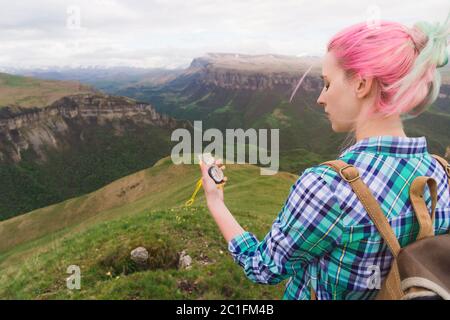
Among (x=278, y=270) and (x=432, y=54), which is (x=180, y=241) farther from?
(x=432, y=54)

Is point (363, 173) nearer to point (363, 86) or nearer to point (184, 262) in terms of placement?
point (363, 86)

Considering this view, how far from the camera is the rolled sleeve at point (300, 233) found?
290 centimetres

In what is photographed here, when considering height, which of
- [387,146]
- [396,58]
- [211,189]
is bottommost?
[211,189]

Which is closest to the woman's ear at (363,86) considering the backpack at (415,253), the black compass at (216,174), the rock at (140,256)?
the backpack at (415,253)

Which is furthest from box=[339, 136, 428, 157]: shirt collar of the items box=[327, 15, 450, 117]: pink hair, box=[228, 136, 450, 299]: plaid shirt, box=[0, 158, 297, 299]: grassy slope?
box=[0, 158, 297, 299]: grassy slope

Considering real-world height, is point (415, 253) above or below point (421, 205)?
below

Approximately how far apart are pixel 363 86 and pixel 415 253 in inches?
50.8

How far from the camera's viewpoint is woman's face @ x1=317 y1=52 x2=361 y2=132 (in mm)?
3221

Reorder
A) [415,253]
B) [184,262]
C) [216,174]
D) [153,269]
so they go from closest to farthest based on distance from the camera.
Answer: [415,253] → [216,174] → [153,269] → [184,262]

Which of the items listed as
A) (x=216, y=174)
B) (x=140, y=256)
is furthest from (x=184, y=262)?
(x=216, y=174)

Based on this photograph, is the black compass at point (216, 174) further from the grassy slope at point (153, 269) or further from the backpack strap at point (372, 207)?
→ the grassy slope at point (153, 269)

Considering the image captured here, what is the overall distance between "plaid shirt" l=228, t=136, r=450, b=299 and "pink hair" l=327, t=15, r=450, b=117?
32 cm

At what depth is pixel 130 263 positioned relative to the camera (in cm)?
1063

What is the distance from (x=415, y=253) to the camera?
280 cm
